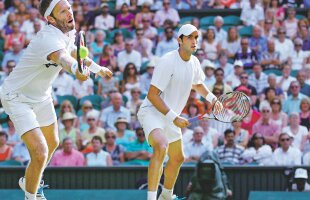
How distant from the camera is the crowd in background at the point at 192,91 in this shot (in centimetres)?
1675

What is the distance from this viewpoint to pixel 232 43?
2041cm

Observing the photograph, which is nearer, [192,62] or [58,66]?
[58,66]

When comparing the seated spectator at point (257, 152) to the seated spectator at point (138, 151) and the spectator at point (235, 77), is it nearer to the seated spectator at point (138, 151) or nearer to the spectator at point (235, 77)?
the seated spectator at point (138, 151)

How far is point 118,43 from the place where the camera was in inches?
Result: 825

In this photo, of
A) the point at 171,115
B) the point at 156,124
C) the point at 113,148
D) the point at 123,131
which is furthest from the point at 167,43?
the point at 171,115

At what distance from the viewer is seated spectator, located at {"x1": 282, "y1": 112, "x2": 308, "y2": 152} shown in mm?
16875

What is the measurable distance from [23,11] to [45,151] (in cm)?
1247

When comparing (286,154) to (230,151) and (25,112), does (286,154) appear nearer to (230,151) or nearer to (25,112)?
(230,151)

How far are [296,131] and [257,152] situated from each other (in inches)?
39.2

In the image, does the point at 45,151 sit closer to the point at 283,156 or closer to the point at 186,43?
the point at 186,43

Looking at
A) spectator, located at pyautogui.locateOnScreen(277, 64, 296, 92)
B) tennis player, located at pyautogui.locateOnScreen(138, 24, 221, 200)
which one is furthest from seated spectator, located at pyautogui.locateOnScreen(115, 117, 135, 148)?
tennis player, located at pyautogui.locateOnScreen(138, 24, 221, 200)

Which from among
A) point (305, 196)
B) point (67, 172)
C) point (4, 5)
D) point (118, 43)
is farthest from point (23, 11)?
point (305, 196)

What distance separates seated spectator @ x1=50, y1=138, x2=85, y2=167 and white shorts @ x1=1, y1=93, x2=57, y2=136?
5413mm

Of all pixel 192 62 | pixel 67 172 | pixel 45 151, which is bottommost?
pixel 67 172
